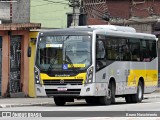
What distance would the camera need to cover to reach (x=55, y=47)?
86.1 feet

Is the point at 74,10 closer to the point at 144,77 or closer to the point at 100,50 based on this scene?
the point at 144,77

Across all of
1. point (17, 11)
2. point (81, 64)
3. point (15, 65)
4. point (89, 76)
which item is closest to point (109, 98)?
point (89, 76)

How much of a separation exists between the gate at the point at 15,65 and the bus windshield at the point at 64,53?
24.1 feet

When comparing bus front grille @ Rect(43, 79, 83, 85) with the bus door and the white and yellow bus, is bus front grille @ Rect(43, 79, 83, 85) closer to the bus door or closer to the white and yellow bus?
the white and yellow bus

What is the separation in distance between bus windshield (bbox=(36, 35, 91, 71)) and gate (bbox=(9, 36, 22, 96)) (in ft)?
24.1

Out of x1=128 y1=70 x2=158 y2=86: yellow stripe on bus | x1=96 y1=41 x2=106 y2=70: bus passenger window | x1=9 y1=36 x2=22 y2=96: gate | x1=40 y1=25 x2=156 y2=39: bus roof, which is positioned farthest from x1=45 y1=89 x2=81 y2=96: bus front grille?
x1=9 y1=36 x2=22 y2=96: gate

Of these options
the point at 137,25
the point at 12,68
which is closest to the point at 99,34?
the point at 12,68

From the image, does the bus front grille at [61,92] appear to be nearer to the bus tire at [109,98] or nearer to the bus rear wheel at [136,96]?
the bus tire at [109,98]

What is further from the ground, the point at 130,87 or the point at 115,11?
the point at 115,11

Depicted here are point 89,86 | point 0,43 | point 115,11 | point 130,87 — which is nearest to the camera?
point 89,86

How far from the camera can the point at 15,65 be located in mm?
33969

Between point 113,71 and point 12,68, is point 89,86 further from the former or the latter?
point 12,68

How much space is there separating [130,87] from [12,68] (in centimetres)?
768

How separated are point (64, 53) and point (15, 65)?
28.0 feet
